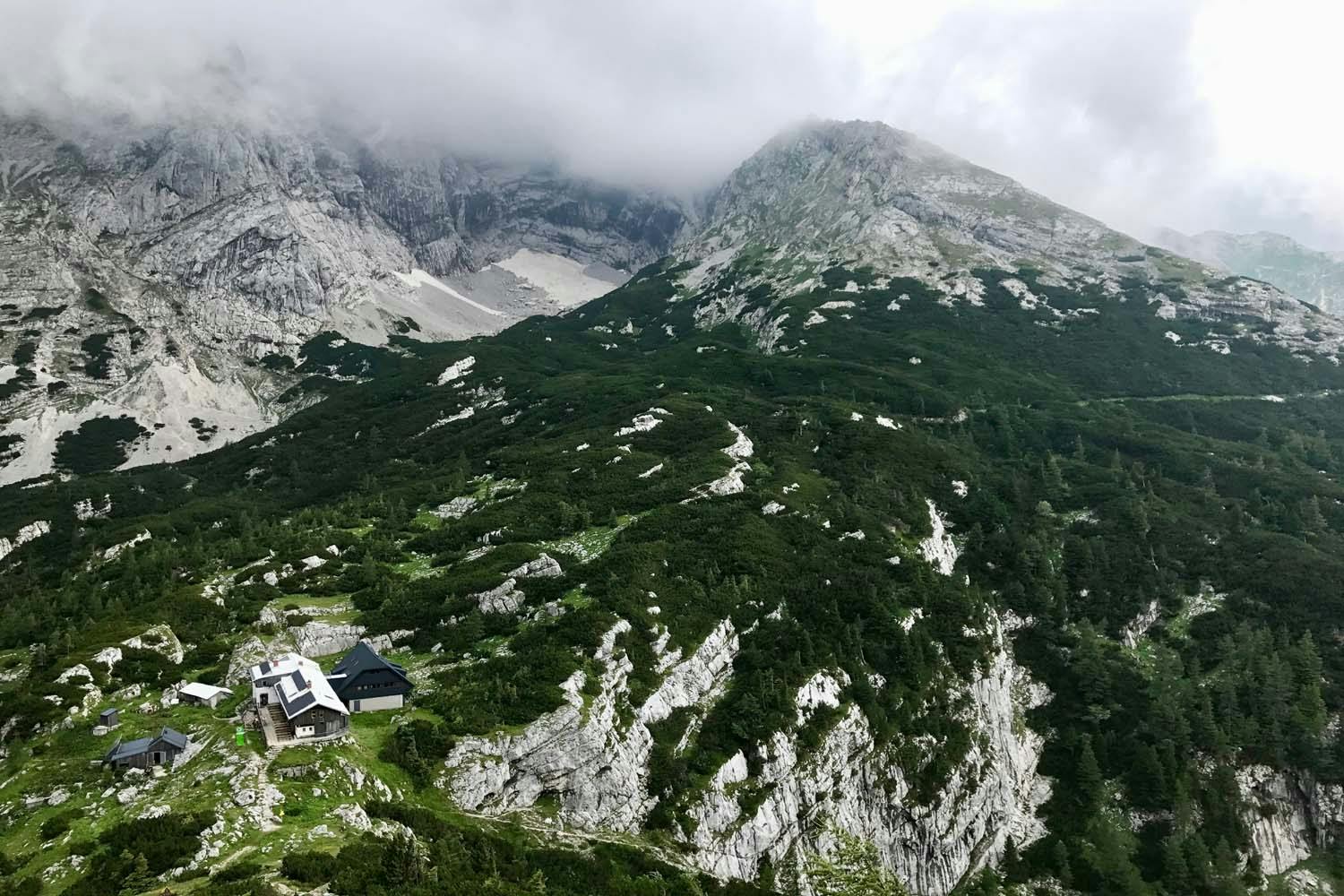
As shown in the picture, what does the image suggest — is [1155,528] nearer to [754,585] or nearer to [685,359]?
[754,585]

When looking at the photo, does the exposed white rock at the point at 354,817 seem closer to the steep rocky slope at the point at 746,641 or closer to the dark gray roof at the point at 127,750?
the steep rocky slope at the point at 746,641

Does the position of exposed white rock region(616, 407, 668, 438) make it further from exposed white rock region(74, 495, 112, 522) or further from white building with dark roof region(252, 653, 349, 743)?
exposed white rock region(74, 495, 112, 522)

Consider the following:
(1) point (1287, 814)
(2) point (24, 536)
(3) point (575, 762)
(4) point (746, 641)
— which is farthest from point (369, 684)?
(2) point (24, 536)

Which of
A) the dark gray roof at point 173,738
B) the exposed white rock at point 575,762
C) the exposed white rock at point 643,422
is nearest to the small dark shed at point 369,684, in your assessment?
the exposed white rock at point 575,762

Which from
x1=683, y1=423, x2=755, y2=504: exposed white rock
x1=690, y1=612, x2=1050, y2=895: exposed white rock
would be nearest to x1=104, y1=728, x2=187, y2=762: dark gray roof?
x1=690, y1=612, x2=1050, y2=895: exposed white rock

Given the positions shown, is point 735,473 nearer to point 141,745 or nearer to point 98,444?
point 141,745

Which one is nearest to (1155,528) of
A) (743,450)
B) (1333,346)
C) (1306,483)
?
(1306,483)
